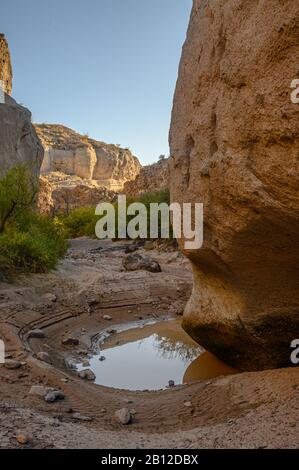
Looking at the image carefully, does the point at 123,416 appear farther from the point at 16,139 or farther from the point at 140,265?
the point at 16,139

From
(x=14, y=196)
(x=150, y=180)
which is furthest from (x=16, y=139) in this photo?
(x=150, y=180)

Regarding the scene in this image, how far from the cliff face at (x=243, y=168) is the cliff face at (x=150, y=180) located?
75.4 ft

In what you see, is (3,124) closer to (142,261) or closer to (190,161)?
(142,261)

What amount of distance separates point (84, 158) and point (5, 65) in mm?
39839

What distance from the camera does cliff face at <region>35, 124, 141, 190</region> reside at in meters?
61.1

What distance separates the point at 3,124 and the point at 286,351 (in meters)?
12.2

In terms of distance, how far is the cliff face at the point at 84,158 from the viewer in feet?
201

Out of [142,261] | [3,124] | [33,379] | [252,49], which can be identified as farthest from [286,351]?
[3,124]

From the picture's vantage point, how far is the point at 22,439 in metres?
2.18

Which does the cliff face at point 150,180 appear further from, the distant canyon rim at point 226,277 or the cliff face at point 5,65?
the distant canyon rim at point 226,277

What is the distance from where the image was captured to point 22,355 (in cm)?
391

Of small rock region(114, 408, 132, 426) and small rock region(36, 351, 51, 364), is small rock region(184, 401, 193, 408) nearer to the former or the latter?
small rock region(114, 408, 132, 426)

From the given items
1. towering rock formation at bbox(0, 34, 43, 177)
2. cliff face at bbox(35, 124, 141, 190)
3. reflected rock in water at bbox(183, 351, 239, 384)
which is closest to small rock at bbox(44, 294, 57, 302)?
reflected rock in water at bbox(183, 351, 239, 384)

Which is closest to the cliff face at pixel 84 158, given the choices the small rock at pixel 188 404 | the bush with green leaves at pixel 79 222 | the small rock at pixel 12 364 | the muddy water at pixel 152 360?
the bush with green leaves at pixel 79 222
